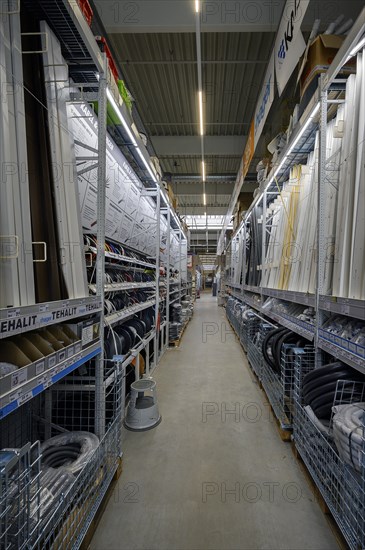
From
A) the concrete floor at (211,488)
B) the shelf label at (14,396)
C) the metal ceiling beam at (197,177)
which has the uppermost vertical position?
the metal ceiling beam at (197,177)

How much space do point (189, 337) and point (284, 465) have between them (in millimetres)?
4887

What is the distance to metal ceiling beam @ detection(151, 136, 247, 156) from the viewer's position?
677cm

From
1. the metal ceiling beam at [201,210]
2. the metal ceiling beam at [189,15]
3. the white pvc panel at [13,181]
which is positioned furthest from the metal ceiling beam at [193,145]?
the metal ceiling beam at [201,210]

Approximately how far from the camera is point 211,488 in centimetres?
178

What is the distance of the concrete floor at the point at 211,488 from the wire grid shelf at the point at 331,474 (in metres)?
0.17

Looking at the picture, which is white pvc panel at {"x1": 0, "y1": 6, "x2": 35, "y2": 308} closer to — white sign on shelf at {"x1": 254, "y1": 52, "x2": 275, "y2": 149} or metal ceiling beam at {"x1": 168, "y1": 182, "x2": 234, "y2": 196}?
white sign on shelf at {"x1": 254, "y1": 52, "x2": 275, "y2": 149}

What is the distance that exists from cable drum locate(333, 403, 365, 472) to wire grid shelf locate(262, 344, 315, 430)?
2.52 ft

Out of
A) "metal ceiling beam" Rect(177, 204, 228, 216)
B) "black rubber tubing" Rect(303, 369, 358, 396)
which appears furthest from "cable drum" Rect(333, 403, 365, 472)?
"metal ceiling beam" Rect(177, 204, 228, 216)

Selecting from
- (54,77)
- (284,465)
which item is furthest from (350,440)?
(54,77)

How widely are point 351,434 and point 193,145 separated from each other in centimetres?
699

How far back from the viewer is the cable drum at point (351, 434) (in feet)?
3.60

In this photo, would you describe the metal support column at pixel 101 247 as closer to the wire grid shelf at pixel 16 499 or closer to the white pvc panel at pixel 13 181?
the white pvc panel at pixel 13 181

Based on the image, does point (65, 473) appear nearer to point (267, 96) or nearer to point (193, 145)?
point (267, 96)

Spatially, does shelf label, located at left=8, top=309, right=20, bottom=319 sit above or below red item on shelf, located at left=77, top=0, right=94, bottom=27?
below
